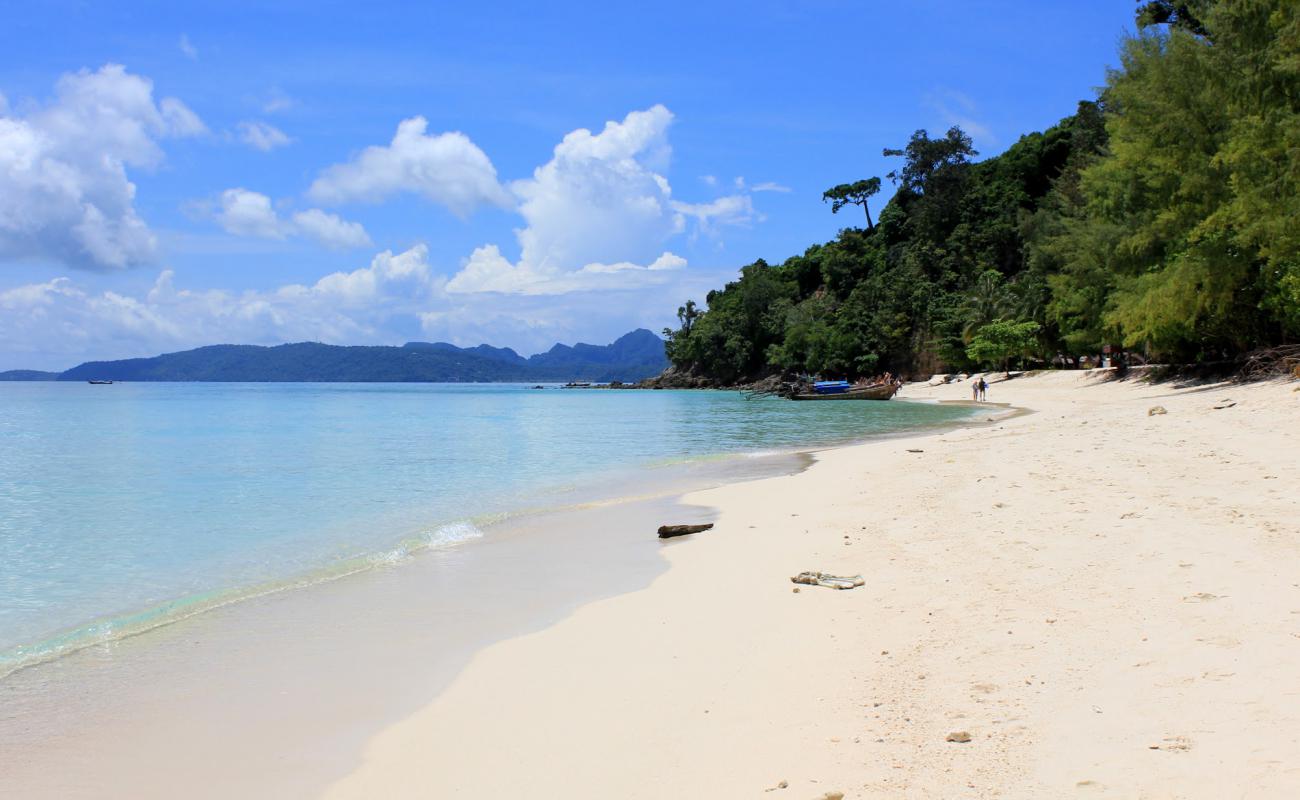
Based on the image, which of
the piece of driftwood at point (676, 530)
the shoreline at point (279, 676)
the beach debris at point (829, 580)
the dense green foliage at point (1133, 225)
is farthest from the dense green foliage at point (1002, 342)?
the beach debris at point (829, 580)

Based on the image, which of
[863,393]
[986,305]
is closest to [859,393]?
[863,393]

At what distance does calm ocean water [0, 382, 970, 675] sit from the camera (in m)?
9.70

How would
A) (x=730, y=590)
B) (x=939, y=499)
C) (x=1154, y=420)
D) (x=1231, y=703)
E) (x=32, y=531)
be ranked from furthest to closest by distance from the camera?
(x=1154, y=420), (x=32, y=531), (x=939, y=499), (x=730, y=590), (x=1231, y=703)

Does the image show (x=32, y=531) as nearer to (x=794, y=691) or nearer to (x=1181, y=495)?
(x=794, y=691)

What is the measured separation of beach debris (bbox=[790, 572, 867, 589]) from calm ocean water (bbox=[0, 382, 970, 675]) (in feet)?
20.0

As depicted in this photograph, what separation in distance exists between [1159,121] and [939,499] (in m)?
25.0

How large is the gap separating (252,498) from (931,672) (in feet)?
54.5

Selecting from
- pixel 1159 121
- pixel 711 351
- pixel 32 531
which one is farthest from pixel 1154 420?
pixel 711 351

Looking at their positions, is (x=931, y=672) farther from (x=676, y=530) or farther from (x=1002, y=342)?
(x=1002, y=342)

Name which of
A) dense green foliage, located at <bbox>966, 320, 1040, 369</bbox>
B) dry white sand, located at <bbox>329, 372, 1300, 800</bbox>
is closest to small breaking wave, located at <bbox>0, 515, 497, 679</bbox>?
dry white sand, located at <bbox>329, 372, 1300, 800</bbox>

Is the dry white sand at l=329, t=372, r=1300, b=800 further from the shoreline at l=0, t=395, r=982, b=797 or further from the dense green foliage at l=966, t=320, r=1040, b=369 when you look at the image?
the dense green foliage at l=966, t=320, r=1040, b=369

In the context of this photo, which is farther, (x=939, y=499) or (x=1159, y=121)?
(x=1159, y=121)

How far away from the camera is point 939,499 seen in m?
11.6

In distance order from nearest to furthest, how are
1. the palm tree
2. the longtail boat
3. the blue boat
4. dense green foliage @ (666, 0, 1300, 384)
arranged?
dense green foliage @ (666, 0, 1300, 384)
the longtail boat
the palm tree
the blue boat
